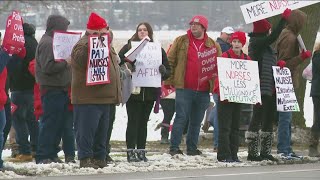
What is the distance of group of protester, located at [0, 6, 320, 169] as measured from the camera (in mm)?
14523

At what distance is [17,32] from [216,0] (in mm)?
99676

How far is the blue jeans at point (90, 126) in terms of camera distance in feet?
47.4

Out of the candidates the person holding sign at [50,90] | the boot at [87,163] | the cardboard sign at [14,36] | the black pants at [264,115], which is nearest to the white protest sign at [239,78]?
the black pants at [264,115]

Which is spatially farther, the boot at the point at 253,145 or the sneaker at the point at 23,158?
the sneaker at the point at 23,158

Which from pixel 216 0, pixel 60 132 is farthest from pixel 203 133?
pixel 216 0

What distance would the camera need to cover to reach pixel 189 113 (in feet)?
54.6

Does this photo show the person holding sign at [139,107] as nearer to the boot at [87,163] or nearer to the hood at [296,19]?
the boot at [87,163]

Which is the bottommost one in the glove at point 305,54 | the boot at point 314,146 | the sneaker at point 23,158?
the sneaker at point 23,158

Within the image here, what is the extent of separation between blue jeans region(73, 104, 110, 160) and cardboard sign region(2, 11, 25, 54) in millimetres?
1086

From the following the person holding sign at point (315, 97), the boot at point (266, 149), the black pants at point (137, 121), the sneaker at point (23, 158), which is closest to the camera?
the black pants at point (137, 121)

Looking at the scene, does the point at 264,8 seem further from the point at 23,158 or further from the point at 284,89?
the point at 23,158

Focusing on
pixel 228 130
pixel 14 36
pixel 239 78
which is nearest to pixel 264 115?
pixel 239 78

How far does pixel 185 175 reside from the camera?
14258 mm

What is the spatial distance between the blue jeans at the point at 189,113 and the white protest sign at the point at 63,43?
1.93 meters
